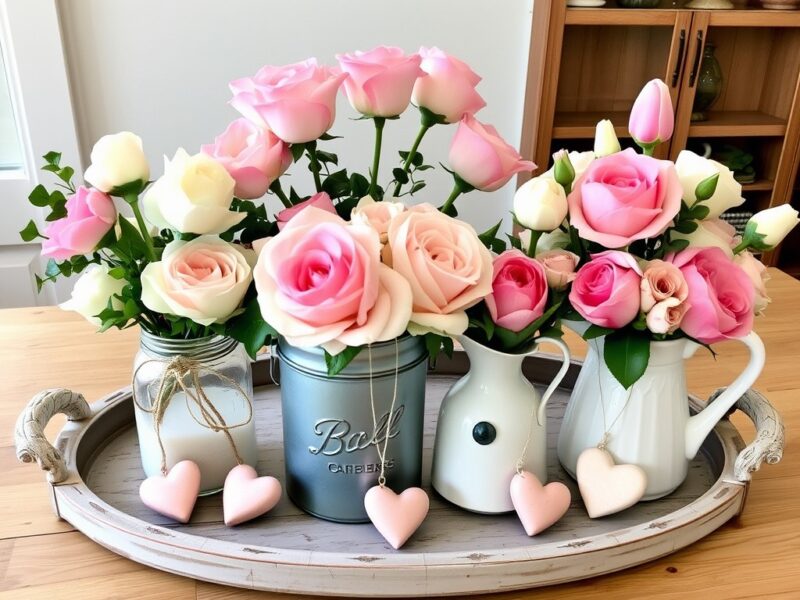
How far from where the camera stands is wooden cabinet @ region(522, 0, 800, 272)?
7.66 feet

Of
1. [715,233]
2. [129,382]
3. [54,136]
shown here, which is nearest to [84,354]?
[129,382]

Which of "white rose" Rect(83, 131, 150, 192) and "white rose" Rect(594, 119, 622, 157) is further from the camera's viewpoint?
"white rose" Rect(594, 119, 622, 157)

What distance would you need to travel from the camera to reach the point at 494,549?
696 millimetres

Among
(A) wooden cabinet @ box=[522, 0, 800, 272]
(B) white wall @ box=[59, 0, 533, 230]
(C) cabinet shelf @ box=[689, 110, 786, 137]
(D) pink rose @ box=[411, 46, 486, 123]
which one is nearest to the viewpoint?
(D) pink rose @ box=[411, 46, 486, 123]

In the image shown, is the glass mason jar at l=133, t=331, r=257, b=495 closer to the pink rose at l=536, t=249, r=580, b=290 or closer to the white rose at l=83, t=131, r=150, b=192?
the white rose at l=83, t=131, r=150, b=192

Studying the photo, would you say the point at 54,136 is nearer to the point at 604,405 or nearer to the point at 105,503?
the point at 105,503

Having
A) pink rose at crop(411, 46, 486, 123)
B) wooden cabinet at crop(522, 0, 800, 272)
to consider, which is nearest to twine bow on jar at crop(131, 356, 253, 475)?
pink rose at crop(411, 46, 486, 123)

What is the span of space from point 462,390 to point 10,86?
202 cm

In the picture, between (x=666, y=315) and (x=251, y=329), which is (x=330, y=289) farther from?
(x=666, y=315)

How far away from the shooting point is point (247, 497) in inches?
29.1

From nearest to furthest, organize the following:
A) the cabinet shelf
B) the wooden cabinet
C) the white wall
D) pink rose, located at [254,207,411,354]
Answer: pink rose, located at [254,207,411,354] < the white wall < the wooden cabinet < the cabinet shelf

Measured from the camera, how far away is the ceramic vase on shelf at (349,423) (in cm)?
69

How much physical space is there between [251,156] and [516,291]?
0.88 ft

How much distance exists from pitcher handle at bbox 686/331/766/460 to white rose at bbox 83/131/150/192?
0.60 metres
